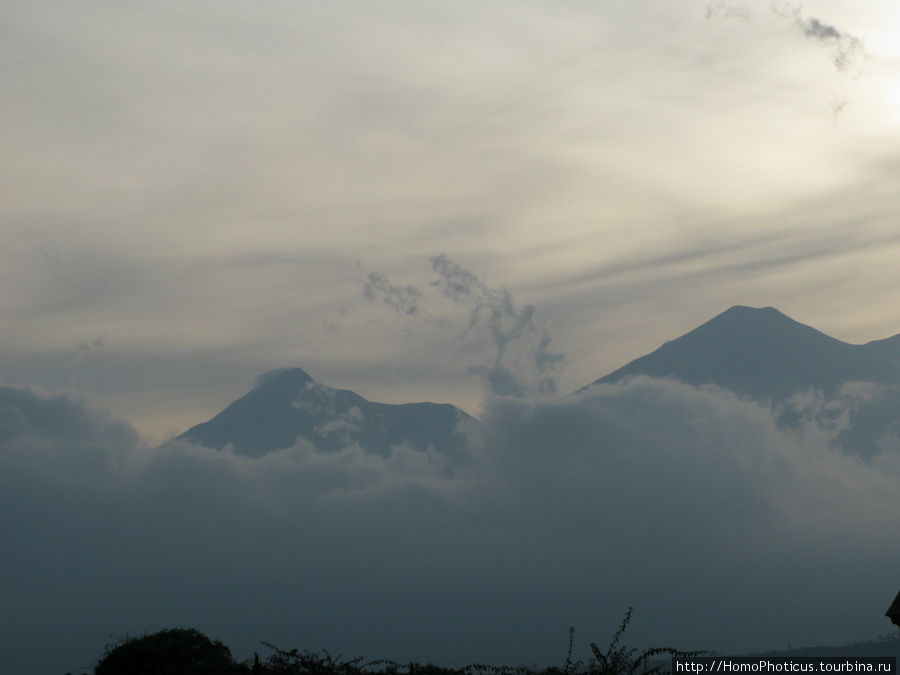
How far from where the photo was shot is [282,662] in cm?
2878

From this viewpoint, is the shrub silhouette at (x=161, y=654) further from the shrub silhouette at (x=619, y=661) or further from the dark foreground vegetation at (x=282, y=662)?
the shrub silhouette at (x=619, y=661)

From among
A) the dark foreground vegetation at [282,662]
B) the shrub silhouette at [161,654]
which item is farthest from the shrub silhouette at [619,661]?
the shrub silhouette at [161,654]

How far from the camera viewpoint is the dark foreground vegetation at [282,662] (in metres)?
24.1

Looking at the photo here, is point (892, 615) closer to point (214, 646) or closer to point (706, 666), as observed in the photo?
point (706, 666)

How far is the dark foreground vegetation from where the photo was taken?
24.1 meters

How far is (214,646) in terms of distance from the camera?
129ft

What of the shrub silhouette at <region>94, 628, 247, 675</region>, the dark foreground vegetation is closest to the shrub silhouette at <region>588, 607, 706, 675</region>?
the dark foreground vegetation

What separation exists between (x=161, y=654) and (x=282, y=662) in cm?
1083

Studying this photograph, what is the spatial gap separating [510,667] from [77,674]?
19752mm

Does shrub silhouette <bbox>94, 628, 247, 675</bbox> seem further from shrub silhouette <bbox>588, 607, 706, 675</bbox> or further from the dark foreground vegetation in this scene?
shrub silhouette <bbox>588, 607, 706, 675</bbox>

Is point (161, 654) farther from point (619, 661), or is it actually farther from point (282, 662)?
point (619, 661)

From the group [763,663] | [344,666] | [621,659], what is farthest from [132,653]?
[763,663]

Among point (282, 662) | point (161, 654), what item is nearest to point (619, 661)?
point (282, 662)

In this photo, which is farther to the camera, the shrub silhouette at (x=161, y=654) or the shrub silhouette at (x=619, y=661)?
the shrub silhouette at (x=161, y=654)
